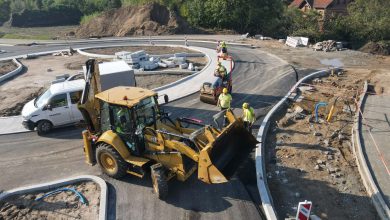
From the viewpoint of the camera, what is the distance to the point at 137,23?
142ft

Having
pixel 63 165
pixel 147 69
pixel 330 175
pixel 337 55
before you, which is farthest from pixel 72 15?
pixel 330 175

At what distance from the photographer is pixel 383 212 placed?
28.2ft

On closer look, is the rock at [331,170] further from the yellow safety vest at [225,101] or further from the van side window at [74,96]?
the van side window at [74,96]

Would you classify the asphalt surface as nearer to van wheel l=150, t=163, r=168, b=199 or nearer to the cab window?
van wheel l=150, t=163, r=168, b=199

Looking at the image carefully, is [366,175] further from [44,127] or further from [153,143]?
[44,127]

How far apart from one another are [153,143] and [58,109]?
6165 millimetres

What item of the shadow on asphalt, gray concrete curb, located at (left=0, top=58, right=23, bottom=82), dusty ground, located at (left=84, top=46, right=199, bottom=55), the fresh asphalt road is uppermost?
dusty ground, located at (left=84, top=46, right=199, bottom=55)

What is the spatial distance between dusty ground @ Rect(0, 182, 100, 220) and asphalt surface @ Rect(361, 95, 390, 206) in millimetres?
7971

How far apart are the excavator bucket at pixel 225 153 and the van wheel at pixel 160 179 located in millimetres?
1057

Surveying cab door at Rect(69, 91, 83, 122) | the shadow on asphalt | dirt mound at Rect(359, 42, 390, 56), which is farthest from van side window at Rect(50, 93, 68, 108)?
dirt mound at Rect(359, 42, 390, 56)

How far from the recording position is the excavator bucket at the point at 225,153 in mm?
8430

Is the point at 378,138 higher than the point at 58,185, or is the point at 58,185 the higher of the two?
the point at 378,138

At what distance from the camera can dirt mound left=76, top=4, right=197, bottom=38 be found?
42.1m

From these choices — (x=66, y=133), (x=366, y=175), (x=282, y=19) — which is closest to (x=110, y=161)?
(x=66, y=133)
